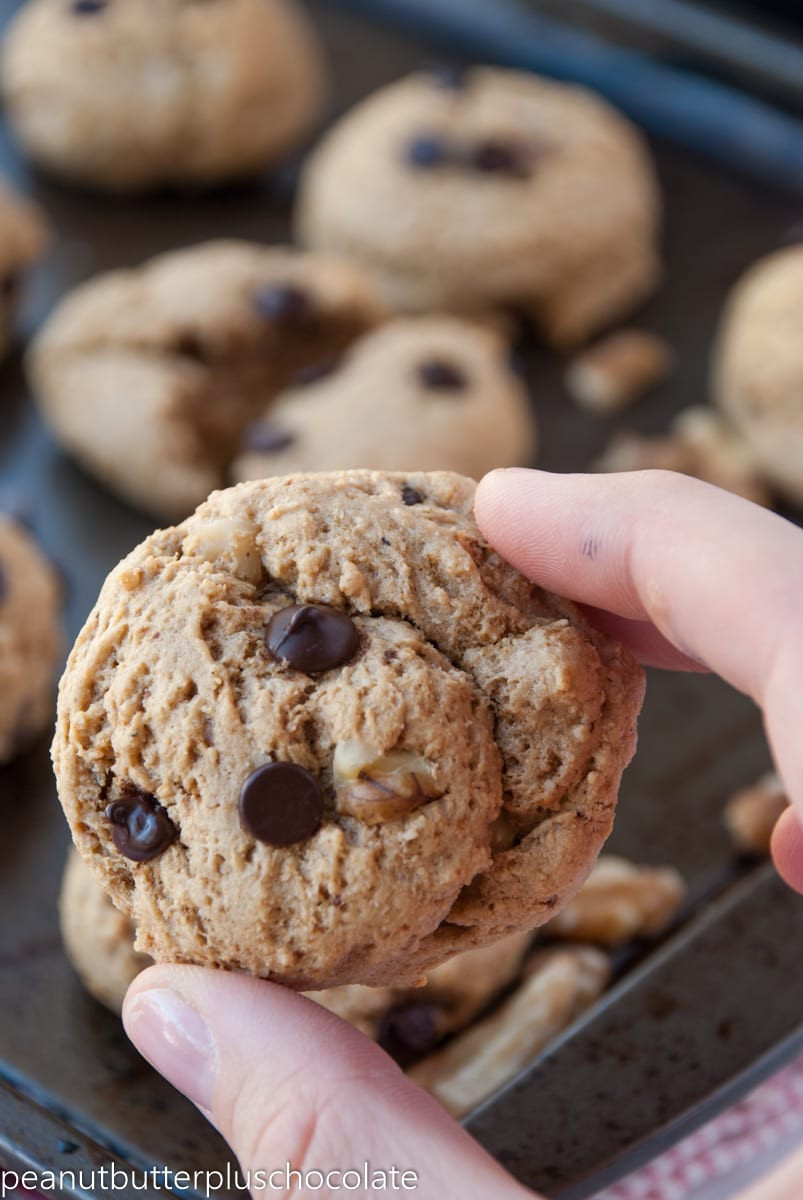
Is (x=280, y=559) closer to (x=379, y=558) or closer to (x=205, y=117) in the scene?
(x=379, y=558)

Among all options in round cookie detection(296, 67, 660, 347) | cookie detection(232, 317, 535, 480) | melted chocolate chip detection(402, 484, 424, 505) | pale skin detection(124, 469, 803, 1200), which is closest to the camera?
pale skin detection(124, 469, 803, 1200)

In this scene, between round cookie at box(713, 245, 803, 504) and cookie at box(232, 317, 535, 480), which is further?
round cookie at box(713, 245, 803, 504)

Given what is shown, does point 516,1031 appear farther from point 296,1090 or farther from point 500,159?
point 500,159

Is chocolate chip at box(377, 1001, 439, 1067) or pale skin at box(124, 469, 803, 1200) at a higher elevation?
pale skin at box(124, 469, 803, 1200)

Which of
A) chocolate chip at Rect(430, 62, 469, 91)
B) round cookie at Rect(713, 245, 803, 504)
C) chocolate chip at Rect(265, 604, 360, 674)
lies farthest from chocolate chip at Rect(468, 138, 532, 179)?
chocolate chip at Rect(265, 604, 360, 674)

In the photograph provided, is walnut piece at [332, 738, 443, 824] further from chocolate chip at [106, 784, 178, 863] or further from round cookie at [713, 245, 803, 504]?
round cookie at [713, 245, 803, 504]

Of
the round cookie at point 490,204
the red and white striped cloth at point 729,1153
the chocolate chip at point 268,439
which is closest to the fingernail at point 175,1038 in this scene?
the red and white striped cloth at point 729,1153

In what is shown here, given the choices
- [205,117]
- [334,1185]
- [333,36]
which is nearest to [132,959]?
[334,1185]

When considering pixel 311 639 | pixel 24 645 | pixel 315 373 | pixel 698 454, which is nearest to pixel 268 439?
pixel 315 373
